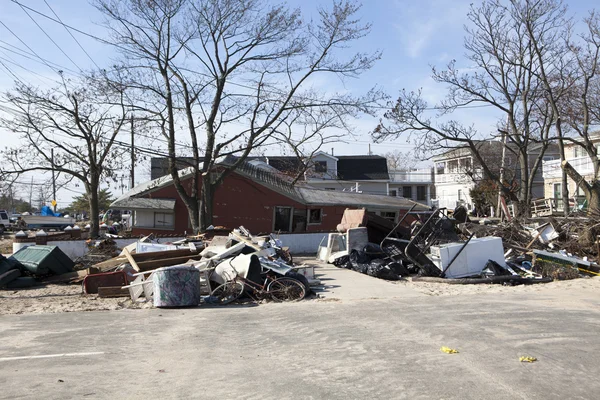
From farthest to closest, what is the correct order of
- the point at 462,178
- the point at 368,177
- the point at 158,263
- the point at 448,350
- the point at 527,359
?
the point at 368,177
the point at 462,178
the point at 158,263
the point at 448,350
the point at 527,359

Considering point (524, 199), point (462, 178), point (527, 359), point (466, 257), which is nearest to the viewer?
point (527, 359)

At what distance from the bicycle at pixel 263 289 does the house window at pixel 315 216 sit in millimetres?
19603

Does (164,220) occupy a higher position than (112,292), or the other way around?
(164,220)

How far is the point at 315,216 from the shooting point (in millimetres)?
33438

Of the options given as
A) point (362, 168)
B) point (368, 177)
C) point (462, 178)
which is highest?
point (362, 168)

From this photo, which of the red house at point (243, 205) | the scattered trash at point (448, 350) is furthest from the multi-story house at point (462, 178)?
the scattered trash at point (448, 350)

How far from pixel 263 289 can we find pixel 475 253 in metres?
6.84

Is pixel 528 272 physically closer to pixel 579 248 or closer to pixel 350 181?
pixel 579 248

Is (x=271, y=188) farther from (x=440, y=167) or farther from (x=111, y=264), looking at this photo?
(x=440, y=167)

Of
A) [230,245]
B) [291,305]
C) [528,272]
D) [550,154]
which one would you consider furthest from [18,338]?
[550,154]

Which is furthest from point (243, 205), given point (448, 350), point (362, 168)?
point (362, 168)

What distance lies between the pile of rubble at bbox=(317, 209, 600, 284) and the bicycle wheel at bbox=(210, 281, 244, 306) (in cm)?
533

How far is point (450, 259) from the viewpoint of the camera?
16.3 m

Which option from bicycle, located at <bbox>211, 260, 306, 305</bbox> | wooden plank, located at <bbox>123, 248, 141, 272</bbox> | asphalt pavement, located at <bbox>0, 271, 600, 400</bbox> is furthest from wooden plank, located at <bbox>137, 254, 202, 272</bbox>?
asphalt pavement, located at <bbox>0, 271, 600, 400</bbox>
